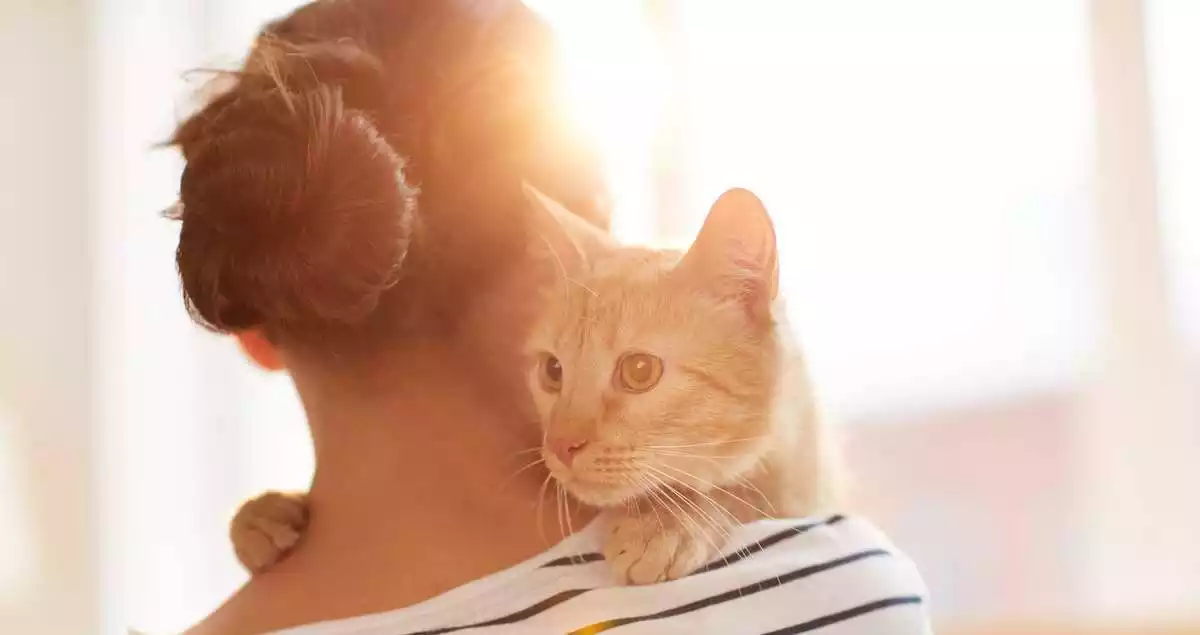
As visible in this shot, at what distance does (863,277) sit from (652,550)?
3.21ft

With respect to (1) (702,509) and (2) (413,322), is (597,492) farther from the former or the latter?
(2) (413,322)

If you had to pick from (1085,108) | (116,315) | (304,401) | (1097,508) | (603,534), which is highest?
(1085,108)

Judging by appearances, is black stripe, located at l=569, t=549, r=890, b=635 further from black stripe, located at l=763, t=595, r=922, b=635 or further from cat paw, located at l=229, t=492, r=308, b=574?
cat paw, located at l=229, t=492, r=308, b=574

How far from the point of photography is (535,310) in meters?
0.88

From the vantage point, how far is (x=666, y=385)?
813 mm

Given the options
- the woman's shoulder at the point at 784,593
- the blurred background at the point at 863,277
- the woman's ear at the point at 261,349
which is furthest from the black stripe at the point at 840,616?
the blurred background at the point at 863,277

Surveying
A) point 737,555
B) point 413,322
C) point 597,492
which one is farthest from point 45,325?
point 737,555

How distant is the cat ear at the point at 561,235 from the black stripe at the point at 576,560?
0.25m

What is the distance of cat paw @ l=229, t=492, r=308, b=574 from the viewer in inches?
31.6

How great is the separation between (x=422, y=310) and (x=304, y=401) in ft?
0.46

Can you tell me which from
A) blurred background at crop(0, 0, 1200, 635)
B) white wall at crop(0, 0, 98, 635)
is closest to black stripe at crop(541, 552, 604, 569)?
blurred background at crop(0, 0, 1200, 635)

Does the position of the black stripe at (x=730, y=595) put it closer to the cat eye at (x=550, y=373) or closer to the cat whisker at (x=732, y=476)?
the cat whisker at (x=732, y=476)

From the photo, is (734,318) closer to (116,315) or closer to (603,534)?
(603,534)

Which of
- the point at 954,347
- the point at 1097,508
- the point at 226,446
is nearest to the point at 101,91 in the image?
the point at 226,446
